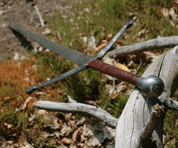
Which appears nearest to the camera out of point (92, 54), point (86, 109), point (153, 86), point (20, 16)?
point (153, 86)

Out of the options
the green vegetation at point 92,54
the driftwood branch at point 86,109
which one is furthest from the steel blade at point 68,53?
the driftwood branch at point 86,109

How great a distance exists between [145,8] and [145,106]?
2.33 meters

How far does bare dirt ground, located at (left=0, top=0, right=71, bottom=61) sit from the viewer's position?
363cm

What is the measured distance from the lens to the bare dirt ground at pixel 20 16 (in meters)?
3.63

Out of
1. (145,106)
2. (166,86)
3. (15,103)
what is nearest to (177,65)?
(166,86)

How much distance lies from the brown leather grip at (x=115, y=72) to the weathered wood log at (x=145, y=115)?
0.51 feet

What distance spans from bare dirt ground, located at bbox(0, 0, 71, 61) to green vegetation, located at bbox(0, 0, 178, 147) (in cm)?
45

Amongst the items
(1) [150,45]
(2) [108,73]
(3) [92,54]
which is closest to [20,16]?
(3) [92,54]

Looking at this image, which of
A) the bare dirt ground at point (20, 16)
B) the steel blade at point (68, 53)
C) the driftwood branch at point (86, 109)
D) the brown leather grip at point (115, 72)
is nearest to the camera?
the brown leather grip at point (115, 72)

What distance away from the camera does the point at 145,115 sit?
4.52 feet

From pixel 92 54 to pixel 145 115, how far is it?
65.5 inches

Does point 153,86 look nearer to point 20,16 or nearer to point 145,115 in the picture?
point 145,115

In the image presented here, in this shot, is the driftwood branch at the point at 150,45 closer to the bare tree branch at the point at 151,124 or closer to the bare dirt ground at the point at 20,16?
the bare tree branch at the point at 151,124

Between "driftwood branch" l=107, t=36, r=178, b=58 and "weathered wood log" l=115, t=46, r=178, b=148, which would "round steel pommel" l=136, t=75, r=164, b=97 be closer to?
"weathered wood log" l=115, t=46, r=178, b=148
